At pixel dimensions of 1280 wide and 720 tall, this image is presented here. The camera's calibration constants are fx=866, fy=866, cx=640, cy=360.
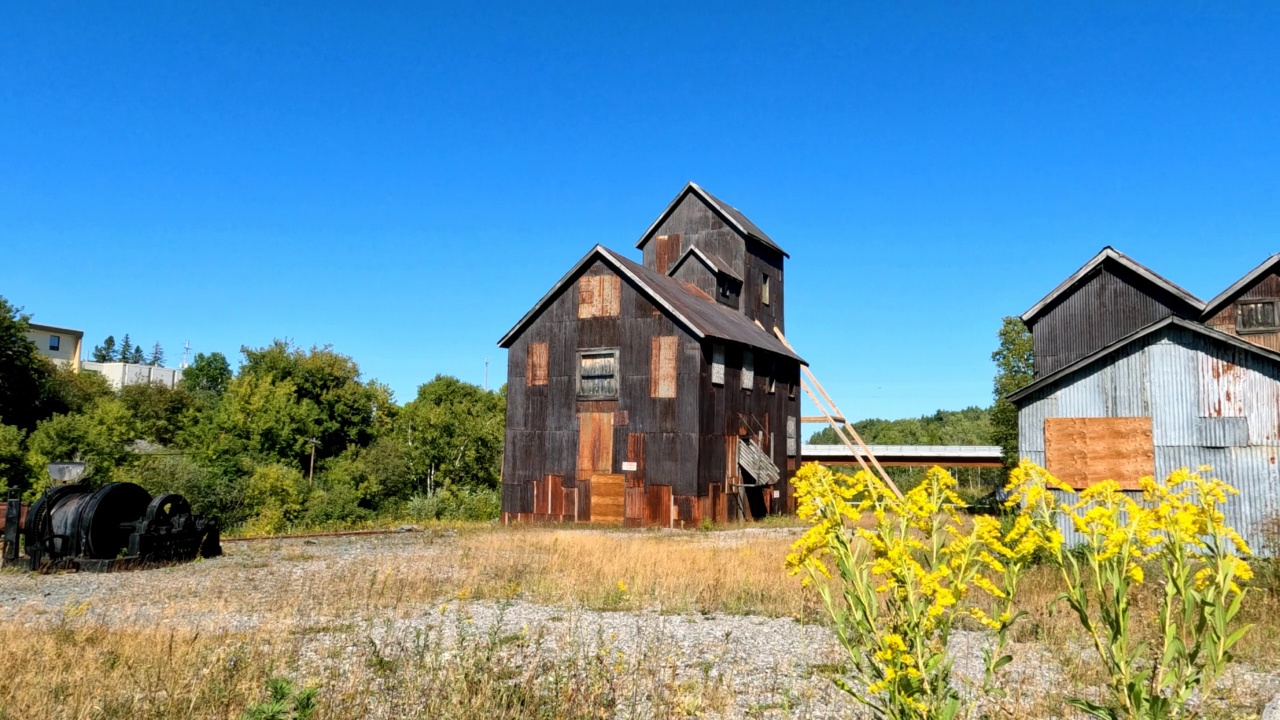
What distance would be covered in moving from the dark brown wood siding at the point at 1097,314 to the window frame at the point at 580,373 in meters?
13.2

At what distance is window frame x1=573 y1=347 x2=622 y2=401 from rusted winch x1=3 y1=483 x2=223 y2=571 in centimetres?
1259

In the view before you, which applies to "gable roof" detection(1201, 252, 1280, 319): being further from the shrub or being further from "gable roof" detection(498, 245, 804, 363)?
the shrub

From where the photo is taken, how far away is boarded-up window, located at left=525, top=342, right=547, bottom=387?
29.1 meters

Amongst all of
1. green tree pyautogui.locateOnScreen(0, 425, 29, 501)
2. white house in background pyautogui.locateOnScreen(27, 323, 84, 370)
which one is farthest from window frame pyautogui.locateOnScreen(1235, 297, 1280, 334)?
white house in background pyautogui.locateOnScreen(27, 323, 84, 370)

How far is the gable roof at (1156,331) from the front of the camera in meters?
16.2

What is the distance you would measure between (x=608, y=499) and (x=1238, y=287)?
19072mm

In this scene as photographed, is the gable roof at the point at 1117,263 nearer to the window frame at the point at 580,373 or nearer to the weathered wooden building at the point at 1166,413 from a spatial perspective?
the weathered wooden building at the point at 1166,413

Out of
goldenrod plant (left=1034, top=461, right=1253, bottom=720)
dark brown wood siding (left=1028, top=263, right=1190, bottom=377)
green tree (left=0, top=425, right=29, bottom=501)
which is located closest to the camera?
goldenrod plant (left=1034, top=461, right=1253, bottom=720)

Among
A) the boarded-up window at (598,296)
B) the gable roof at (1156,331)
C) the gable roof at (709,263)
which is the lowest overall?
the gable roof at (1156,331)

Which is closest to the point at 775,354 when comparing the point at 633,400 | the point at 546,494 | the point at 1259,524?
the point at 633,400

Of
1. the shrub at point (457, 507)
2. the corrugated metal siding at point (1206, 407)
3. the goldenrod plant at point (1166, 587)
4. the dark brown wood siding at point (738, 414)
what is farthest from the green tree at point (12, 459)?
the goldenrod plant at point (1166, 587)

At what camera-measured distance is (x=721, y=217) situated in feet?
117

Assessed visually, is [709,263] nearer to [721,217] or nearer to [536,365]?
[721,217]

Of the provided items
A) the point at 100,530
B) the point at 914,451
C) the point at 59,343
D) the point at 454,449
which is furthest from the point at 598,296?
the point at 59,343
